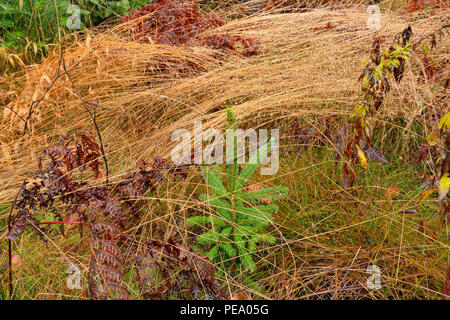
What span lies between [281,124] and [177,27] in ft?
4.31

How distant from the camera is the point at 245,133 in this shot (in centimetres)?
251

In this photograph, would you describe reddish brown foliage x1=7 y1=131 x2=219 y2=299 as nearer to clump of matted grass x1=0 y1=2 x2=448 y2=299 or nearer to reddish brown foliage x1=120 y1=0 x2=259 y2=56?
clump of matted grass x1=0 y1=2 x2=448 y2=299

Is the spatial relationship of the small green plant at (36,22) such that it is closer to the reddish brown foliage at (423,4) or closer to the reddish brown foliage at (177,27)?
the reddish brown foliage at (177,27)

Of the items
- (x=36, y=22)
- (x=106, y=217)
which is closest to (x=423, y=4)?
(x=106, y=217)

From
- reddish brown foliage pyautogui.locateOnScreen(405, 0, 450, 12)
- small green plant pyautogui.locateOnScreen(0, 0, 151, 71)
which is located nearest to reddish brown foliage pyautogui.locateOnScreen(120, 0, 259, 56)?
small green plant pyautogui.locateOnScreen(0, 0, 151, 71)

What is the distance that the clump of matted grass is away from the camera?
1.85 meters

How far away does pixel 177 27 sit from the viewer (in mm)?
3455

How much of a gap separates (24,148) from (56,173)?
83 centimetres

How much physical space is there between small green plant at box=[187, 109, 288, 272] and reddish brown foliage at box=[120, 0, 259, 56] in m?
1.54

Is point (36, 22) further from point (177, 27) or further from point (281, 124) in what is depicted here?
point (281, 124)

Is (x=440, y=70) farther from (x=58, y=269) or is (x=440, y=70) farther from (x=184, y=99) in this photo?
(x=58, y=269)
